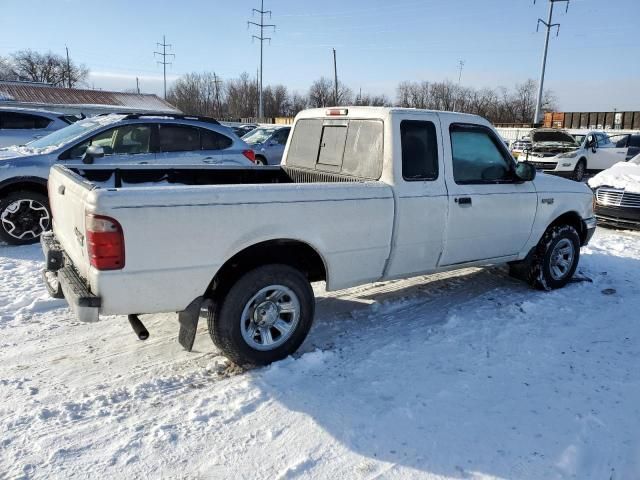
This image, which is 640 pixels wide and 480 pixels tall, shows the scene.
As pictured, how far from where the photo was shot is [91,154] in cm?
663

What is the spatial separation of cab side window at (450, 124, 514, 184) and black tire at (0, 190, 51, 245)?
5.55m

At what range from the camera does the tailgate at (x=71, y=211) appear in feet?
11.1

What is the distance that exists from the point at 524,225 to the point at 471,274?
1.22 m

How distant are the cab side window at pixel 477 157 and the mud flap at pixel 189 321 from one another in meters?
2.66

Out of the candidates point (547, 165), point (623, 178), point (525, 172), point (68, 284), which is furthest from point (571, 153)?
point (68, 284)

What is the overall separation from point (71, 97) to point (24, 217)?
134ft

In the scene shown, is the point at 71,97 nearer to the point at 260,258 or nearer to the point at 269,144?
the point at 269,144

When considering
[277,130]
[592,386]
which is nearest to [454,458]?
[592,386]

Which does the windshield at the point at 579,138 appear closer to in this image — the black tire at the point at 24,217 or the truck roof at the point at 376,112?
the truck roof at the point at 376,112

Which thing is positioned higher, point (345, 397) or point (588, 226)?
point (588, 226)

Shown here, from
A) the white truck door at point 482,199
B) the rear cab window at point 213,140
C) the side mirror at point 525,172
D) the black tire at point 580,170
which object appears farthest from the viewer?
the black tire at point 580,170

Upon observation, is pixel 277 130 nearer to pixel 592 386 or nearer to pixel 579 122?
pixel 592 386

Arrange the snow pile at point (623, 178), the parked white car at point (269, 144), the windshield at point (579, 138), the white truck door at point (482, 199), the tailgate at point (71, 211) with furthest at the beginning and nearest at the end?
the windshield at point (579, 138) < the parked white car at point (269, 144) < the snow pile at point (623, 178) < the white truck door at point (482, 199) < the tailgate at point (71, 211)

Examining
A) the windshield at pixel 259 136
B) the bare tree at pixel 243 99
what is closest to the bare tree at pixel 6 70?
the bare tree at pixel 243 99
